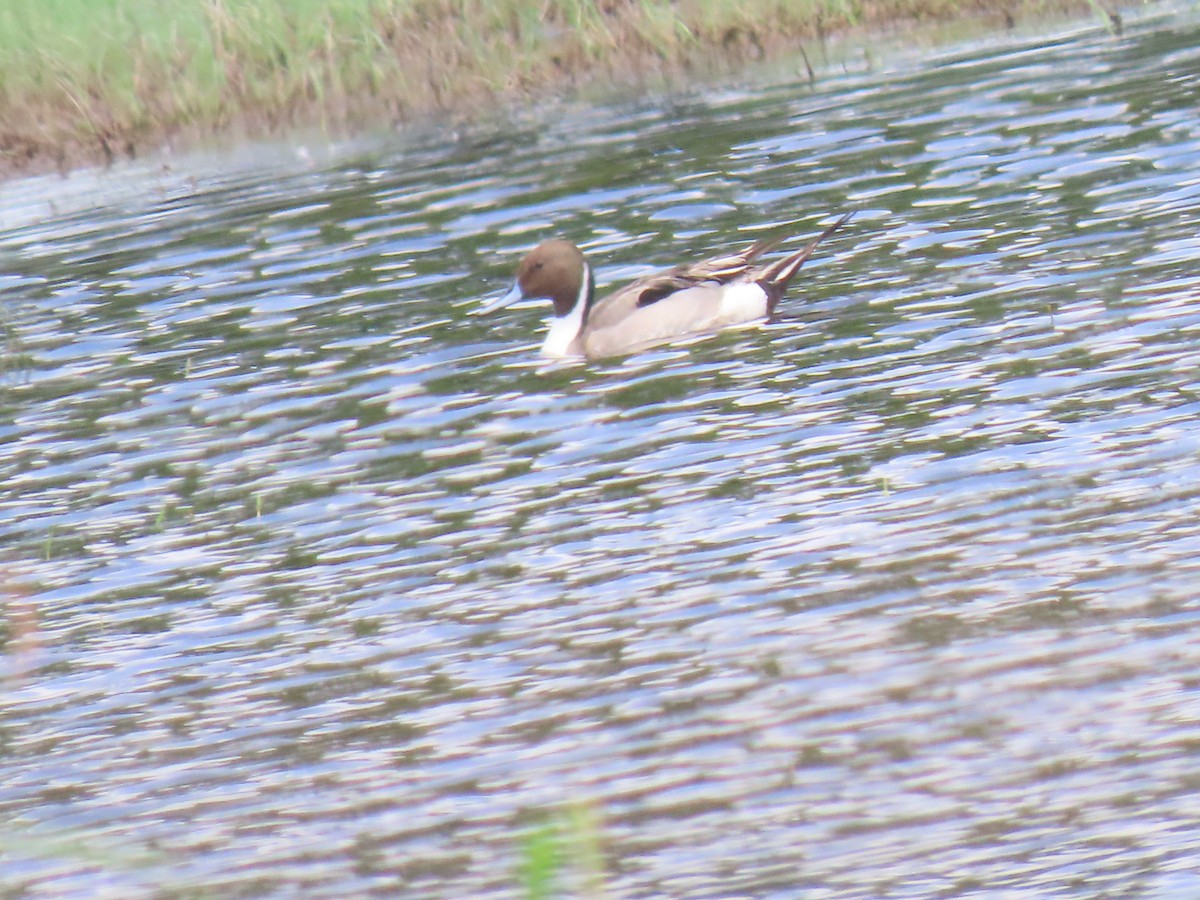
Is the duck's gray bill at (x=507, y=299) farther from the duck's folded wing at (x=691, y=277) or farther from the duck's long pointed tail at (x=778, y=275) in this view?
the duck's long pointed tail at (x=778, y=275)

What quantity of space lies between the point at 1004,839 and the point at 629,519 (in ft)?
10.1

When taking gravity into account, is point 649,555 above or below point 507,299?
below

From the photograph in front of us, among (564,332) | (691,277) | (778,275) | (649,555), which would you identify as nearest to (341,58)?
(564,332)

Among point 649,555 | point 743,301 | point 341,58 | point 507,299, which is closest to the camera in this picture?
point 649,555

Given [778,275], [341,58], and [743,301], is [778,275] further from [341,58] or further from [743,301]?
[341,58]

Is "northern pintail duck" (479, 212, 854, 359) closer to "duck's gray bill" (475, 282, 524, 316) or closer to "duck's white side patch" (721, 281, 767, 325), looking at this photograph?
"duck's white side patch" (721, 281, 767, 325)

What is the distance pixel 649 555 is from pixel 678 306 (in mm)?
3858

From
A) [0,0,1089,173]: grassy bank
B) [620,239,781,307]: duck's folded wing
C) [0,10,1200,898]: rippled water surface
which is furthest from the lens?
[0,0,1089,173]: grassy bank

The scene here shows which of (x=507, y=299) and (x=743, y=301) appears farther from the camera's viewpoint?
(x=507, y=299)

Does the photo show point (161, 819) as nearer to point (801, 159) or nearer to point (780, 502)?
point (780, 502)

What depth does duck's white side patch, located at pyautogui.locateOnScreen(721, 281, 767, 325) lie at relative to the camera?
1109 centimetres

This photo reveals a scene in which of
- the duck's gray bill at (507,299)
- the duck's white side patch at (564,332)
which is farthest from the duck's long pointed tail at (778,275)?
the duck's gray bill at (507,299)

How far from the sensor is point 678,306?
1106 cm

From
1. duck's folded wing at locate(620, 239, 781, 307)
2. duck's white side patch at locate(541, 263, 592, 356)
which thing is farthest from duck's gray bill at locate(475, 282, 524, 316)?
duck's folded wing at locate(620, 239, 781, 307)
